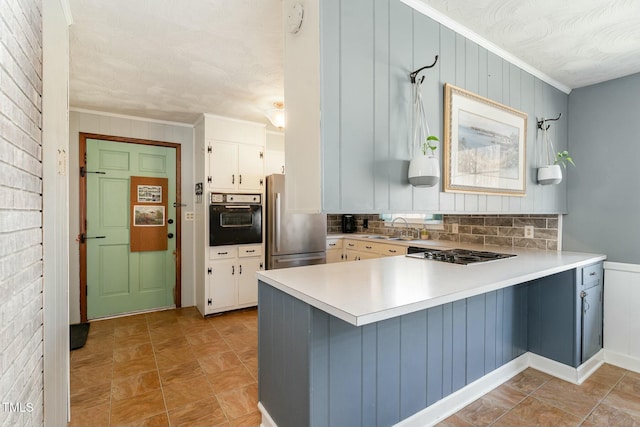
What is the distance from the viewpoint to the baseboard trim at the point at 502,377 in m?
1.82

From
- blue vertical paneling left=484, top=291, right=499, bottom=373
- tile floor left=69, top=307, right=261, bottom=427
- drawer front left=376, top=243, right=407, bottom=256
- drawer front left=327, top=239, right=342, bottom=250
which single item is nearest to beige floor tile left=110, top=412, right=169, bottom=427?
tile floor left=69, top=307, right=261, bottom=427

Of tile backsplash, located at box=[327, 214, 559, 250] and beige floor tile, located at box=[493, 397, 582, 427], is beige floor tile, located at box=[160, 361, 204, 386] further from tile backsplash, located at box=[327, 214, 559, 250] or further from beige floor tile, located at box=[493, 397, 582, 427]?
tile backsplash, located at box=[327, 214, 559, 250]

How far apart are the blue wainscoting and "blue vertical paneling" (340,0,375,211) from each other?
608 mm

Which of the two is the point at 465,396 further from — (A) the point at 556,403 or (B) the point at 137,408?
(B) the point at 137,408

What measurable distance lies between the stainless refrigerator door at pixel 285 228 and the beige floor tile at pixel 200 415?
1909mm

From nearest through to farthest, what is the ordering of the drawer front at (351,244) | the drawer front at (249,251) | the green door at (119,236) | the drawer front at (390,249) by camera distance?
the drawer front at (390,249) < the green door at (119,236) < the drawer front at (249,251) < the drawer front at (351,244)

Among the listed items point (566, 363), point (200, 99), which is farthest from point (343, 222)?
point (566, 363)

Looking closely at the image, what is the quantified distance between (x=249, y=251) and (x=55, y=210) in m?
2.33

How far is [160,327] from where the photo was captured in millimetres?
3334

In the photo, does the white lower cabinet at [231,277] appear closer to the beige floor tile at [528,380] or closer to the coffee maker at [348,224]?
the coffee maker at [348,224]

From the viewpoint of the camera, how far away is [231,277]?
12.3 ft

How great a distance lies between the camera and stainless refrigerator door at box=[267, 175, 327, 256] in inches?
147

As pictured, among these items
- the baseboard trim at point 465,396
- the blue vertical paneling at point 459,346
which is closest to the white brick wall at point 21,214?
the baseboard trim at point 465,396

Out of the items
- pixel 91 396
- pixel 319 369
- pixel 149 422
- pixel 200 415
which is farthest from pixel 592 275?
pixel 91 396
